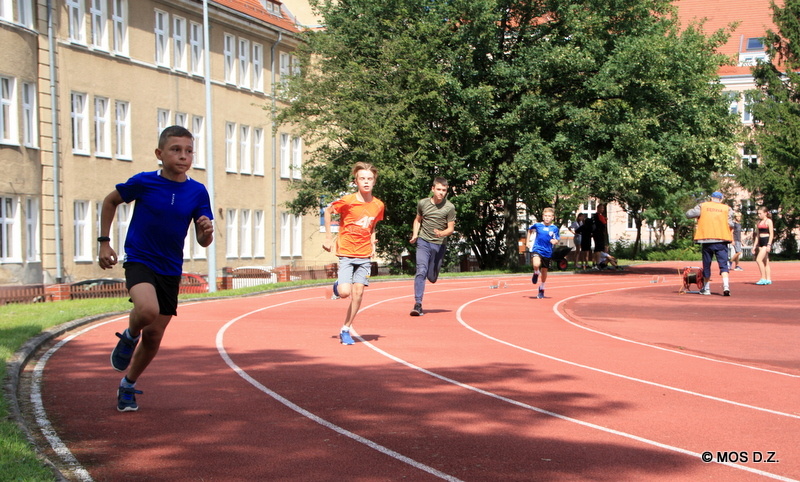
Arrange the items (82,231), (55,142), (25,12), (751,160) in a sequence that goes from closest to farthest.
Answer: (25,12) → (55,142) → (82,231) → (751,160)

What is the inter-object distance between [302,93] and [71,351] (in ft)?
85.2

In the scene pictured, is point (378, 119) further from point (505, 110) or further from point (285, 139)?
point (285, 139)

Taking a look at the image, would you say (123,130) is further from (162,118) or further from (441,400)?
(441,400)

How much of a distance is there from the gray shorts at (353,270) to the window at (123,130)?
2929cm

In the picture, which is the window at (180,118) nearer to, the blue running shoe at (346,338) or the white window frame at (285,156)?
the white window frame at (285,156)

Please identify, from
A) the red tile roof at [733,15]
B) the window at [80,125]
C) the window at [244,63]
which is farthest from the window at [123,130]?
the red tile roof at [733,15]

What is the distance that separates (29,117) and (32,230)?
3.84 m

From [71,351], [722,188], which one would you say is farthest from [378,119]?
[722,188]

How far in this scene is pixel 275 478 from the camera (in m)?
5.89

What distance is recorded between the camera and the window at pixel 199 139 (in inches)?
1741

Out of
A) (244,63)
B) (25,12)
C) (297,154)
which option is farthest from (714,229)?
(297,154)

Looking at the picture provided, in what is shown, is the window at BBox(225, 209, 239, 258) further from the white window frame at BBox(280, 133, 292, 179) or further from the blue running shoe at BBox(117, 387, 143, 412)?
the blue running shoe at BBox(117, 387, 143, 412)

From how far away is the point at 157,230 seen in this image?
7.51 metres

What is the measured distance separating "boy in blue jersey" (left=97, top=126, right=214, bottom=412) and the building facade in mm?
21257
